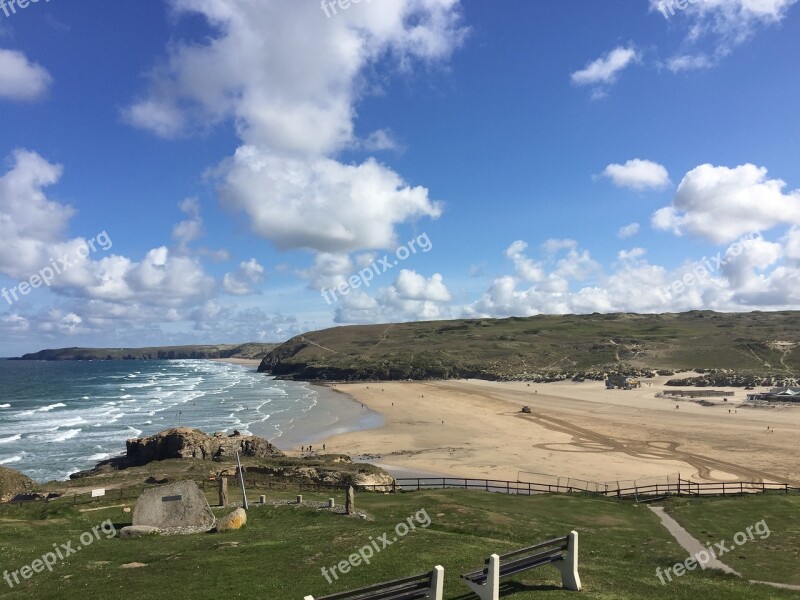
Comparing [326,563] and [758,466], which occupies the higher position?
[326,563]

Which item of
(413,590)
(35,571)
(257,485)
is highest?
(413,590)

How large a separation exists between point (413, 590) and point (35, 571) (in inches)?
522

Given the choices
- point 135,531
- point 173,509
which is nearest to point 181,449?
point 173,509

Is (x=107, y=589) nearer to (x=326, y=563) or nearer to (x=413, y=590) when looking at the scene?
(x=326, y=563)

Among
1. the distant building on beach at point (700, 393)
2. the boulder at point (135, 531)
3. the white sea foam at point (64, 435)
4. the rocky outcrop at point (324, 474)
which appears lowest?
the distant building on beach at point (700, 393)

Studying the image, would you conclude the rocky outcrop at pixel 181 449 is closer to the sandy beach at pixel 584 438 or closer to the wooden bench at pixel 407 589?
the sandy beach at pixel 584 438

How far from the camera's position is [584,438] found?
6100cm

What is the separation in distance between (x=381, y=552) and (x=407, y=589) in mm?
6742

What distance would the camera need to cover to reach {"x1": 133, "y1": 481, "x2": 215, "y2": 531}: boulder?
20.9 meters

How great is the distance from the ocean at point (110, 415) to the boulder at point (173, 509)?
110 ft

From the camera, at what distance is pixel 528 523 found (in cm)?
2308

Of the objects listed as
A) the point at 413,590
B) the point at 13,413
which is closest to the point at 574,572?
the point at 413,590

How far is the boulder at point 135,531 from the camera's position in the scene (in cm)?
1995
